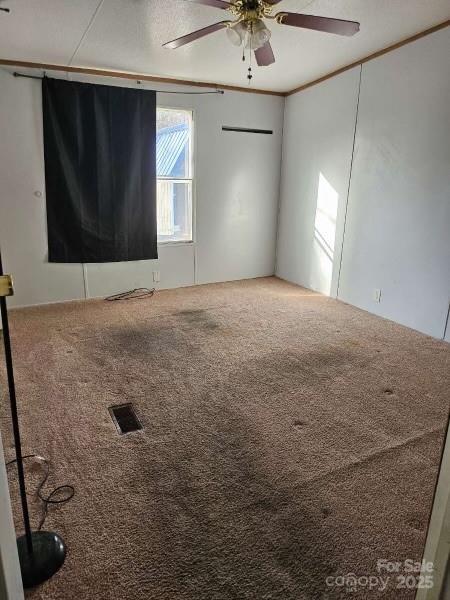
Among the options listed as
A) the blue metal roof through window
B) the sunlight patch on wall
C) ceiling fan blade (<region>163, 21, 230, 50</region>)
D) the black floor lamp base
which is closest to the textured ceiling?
ceiling fan blade (<region>163, 21, 230, 50</region>)

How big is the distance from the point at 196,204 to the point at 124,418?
3.33 meters

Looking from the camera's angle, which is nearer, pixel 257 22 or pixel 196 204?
pixel 257 22

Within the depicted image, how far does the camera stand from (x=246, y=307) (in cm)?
439

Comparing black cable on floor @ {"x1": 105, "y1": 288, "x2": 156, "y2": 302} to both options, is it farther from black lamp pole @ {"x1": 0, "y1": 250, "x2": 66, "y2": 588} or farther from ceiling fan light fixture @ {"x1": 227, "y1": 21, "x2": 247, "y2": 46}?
black lamp pole @ {"x1": 0, "y1": 250, "x2": 66, "y2": 588}

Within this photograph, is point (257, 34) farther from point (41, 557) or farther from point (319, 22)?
point (41, 557)

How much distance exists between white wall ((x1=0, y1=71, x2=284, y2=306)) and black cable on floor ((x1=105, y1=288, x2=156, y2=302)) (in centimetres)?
9

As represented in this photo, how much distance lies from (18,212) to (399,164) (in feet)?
12.7

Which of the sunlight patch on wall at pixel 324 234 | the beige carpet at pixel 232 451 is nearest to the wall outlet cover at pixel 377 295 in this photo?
the beige carpet at pixel 232 451

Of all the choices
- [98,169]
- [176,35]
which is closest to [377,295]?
[176,35]

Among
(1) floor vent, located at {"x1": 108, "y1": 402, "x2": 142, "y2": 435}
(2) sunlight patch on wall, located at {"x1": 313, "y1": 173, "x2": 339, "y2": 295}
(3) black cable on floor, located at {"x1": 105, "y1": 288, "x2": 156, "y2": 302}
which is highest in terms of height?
(2) sunlight patch on wall, located at {"x1": 313, "y1": 173, "x2": 339, "y2": 295}

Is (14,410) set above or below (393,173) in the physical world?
below

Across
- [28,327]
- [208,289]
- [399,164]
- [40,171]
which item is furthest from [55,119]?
[399,164]

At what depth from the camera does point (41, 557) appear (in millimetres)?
1395

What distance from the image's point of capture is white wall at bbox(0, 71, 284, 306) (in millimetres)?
4023
